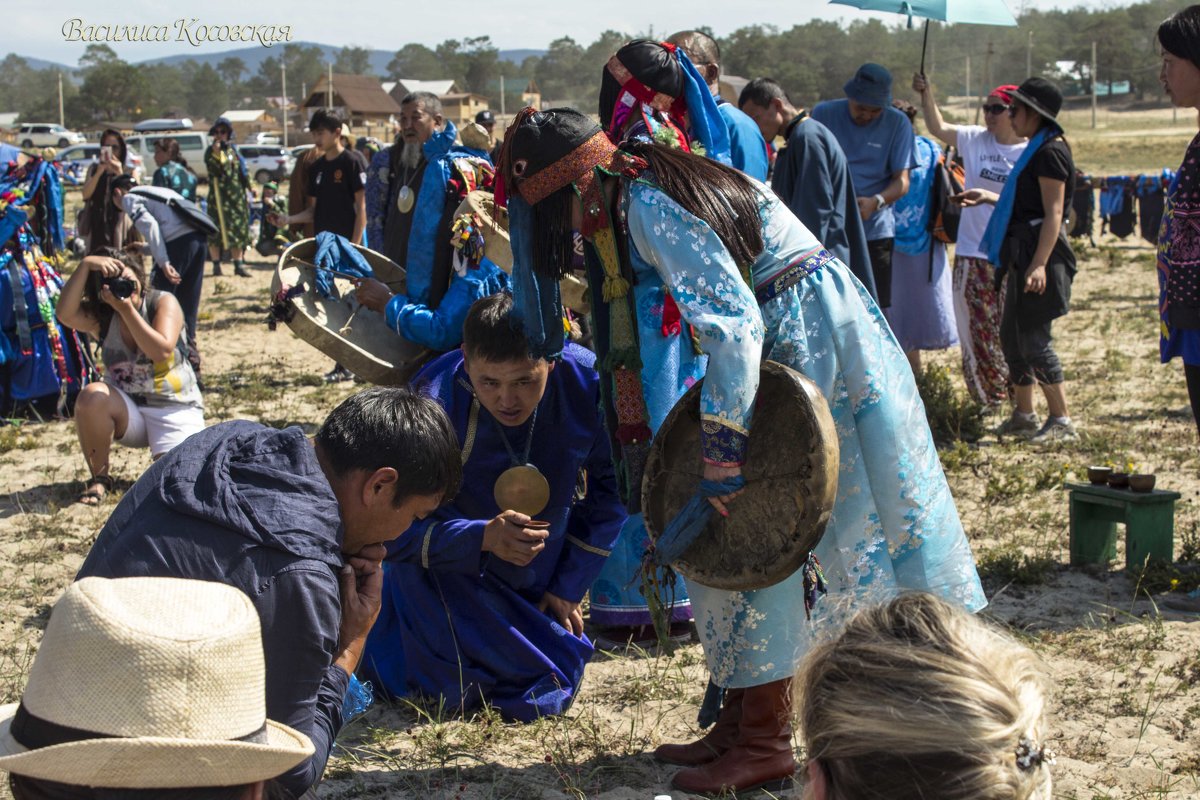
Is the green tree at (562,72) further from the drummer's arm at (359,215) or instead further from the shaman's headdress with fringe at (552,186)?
the shaman's headdress with fringe at (552,186)

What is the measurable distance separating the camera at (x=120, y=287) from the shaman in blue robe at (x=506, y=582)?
7.85 ft

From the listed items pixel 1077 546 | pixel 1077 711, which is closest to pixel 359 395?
pixel 1077 711

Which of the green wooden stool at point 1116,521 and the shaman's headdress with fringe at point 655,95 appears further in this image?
the green wooden stool at point 1116,521

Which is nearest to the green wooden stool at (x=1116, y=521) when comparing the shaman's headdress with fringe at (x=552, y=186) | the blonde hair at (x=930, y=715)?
the shaman's headdress with fringe at (x=552, y=186)

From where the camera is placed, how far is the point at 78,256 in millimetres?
14719

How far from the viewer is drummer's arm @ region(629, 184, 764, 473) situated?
2.59 meters

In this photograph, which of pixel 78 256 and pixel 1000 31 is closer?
pixel 78 256

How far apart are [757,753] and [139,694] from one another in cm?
187

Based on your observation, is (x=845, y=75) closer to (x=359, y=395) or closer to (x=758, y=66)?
(x=758, y=66)

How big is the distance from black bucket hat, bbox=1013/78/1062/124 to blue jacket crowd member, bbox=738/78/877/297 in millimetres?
1103

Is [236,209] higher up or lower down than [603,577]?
higher up

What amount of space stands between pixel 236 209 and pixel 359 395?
1313 cm

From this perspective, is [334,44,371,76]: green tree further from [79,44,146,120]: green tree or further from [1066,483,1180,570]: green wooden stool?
[1066,483,1180,570]: green wooden stool

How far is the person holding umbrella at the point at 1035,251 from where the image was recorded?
6020 mm
